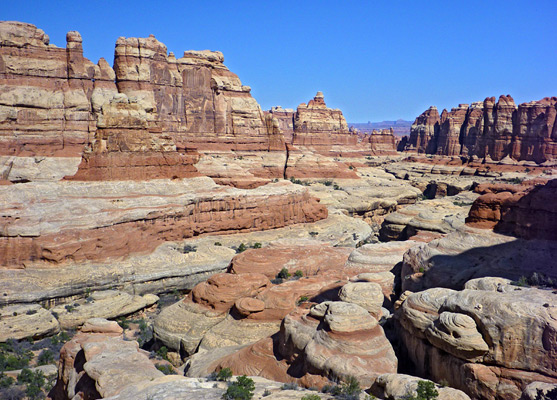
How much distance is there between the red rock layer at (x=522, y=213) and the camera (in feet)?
67.7

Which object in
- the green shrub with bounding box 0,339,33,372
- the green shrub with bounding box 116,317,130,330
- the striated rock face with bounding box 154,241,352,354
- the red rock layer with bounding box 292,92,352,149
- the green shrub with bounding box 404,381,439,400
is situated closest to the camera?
the green shrub with bounding box 404,381,439,400

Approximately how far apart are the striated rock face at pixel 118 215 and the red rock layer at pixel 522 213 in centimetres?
2000

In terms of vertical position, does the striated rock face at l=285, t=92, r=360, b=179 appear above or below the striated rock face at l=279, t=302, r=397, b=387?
above

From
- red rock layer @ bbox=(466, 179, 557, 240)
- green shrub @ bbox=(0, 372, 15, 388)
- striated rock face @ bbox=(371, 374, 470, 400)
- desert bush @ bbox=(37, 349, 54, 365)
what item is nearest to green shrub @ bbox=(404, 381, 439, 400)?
striated rock face @ bbox=(371, 374, 470, 400)

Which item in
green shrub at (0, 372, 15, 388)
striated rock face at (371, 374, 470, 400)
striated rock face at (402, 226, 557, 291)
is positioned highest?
striated rock face at (402, 226, 557, 291)

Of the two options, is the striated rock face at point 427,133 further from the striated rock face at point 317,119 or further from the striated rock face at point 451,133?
the striated rock face at point 317,119

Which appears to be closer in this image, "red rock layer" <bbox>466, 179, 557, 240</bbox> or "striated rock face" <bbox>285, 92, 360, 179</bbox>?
"red rock layer" <bbox>466, 179, 557, 240</bbox>

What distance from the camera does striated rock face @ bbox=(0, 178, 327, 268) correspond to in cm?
2714

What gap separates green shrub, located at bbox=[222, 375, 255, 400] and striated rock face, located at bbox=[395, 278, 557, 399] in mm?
5689

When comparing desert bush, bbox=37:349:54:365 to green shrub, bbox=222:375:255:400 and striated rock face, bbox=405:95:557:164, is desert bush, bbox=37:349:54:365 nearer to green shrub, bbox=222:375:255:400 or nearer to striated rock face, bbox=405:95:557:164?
green shrub, bbox=222:375:255:400

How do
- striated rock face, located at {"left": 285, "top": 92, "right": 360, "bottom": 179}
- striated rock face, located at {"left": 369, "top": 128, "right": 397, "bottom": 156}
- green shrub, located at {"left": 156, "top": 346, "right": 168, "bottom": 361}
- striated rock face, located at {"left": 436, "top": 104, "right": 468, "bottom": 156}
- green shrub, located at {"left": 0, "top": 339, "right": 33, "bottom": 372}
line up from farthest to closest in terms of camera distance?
striated rock face, located at {"left": 369, "top": 128, "right": 397, "bottom": 156} → striated rock face, located at {"left": 436, "top": 104, "right": 468, "bottom": 156} → striated rock face, located at {"left": 285, "top": 92, "right": 360, "bottom": 179} → green shrub, located at {"left": 156, "top": 346, "right": 168, "bottom": 361} → green shrub, located at {"left": 0, "top": 339, "right": 33, "bottom": 372}

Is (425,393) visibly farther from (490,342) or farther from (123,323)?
(123,323)

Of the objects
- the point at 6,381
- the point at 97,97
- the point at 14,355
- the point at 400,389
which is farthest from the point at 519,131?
the point at 6,381

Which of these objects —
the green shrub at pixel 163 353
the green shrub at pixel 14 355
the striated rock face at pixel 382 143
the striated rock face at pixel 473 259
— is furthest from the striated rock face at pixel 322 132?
the green shrub at pixel 14 355
